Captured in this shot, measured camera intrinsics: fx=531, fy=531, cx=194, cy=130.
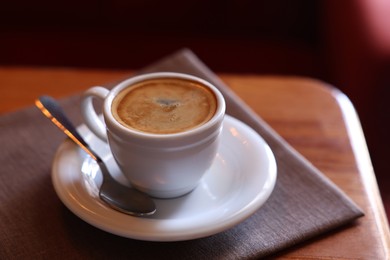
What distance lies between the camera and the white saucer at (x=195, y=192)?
A: 49cm

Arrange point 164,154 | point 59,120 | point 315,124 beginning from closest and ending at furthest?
point 164,154 < point 59,120 < point 315,124

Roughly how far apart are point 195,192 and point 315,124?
0.25 metres

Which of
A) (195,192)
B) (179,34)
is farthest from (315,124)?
(179,34)

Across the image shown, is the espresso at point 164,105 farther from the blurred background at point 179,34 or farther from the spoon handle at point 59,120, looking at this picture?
the blurred background at point 179,34

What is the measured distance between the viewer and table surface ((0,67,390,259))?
1.78 feet

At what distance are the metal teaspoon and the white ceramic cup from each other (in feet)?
0.04

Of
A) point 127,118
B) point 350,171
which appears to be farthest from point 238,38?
point 127,118

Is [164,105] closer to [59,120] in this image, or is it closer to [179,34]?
[59,120]

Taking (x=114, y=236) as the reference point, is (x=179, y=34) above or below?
below

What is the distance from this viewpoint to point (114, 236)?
1.70 ft

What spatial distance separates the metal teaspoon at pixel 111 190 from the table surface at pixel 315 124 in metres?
0.14

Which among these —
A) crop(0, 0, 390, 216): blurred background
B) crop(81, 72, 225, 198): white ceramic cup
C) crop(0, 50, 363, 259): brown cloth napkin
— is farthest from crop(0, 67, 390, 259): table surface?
crop(0, 0, 390, 216): blurred background

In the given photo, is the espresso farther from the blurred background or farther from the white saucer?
the blurred background

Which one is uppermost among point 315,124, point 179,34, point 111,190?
point 111,190
